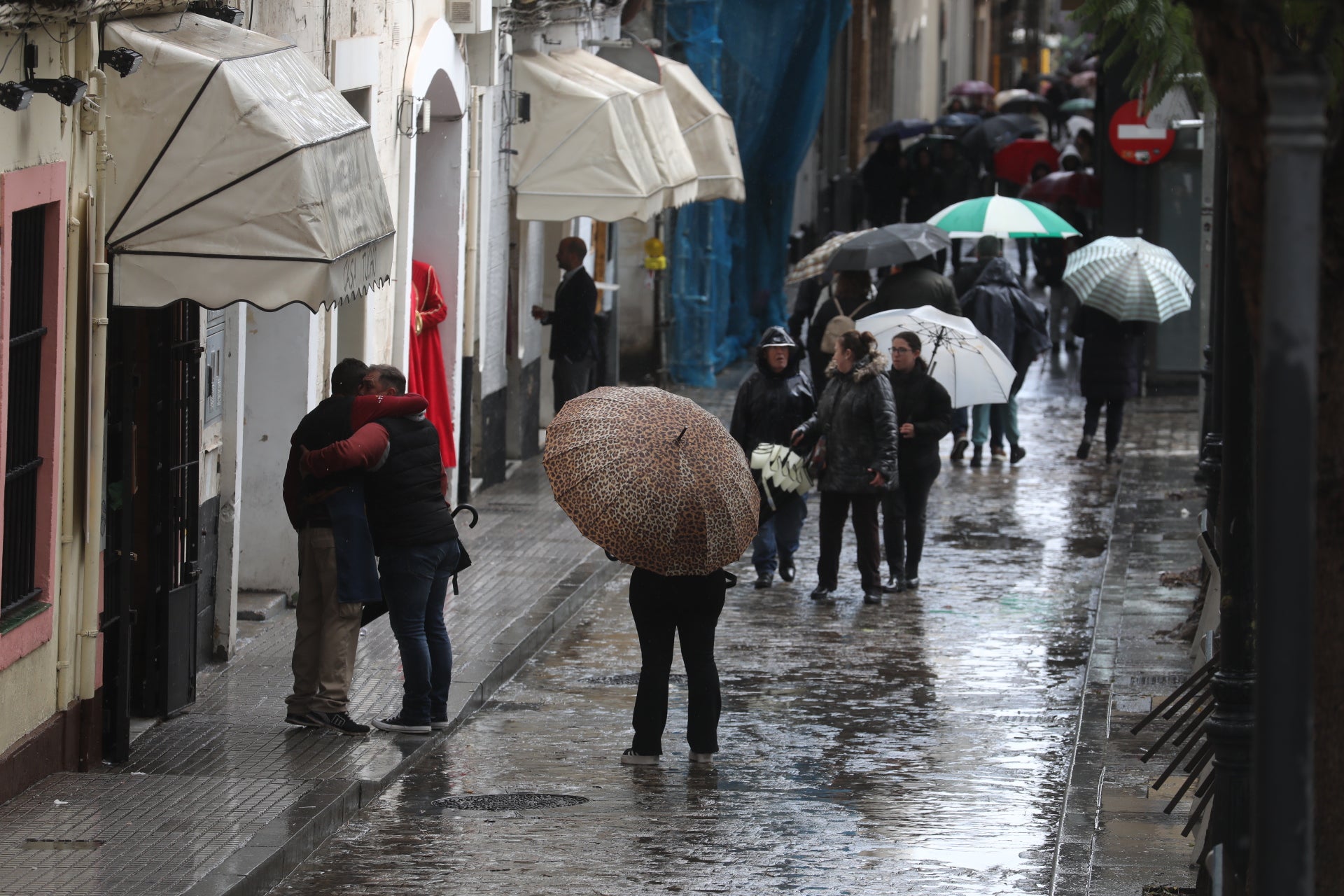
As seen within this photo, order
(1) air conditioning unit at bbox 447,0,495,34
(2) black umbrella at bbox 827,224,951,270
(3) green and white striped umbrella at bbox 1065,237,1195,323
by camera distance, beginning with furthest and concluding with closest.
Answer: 1. (3) green and white striped umbrella at bbox 1065,237,1195,323
2. (2) black umbrella at bbox 827,224,951,270
3. (1) air conditioning unit at bbox 447,0,495,34

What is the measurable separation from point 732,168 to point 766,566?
807 centimetres

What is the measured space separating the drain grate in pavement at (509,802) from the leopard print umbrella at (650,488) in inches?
40.1

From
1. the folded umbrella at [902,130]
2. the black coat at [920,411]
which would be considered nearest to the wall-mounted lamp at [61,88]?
the black coat at [920,411]

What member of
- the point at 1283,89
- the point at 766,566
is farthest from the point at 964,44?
the point at 1283,89

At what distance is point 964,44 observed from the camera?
62.8 meters

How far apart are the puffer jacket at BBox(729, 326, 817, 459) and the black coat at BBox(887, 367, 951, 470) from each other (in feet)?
2.08

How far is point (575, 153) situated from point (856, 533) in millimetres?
5172

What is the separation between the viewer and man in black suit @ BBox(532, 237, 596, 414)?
17.8 m

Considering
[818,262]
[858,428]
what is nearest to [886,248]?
[818,262]

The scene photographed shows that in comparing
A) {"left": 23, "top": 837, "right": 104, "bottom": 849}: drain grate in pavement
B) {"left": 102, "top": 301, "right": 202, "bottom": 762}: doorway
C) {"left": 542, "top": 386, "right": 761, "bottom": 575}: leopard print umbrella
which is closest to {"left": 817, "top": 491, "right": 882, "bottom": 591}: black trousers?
{"left": 542, "top": 386, "right": 761, "bottom": 575}: leopard print umbrella

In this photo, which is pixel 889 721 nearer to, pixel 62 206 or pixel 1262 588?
pixel 62 206

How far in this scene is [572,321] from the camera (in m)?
17.8

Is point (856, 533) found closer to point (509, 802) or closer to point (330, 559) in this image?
point (330, 559)

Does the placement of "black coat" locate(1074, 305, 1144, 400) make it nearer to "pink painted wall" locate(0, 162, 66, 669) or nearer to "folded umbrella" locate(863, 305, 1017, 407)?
"folded umbrella" locate(863, 305, 1017, 407)
